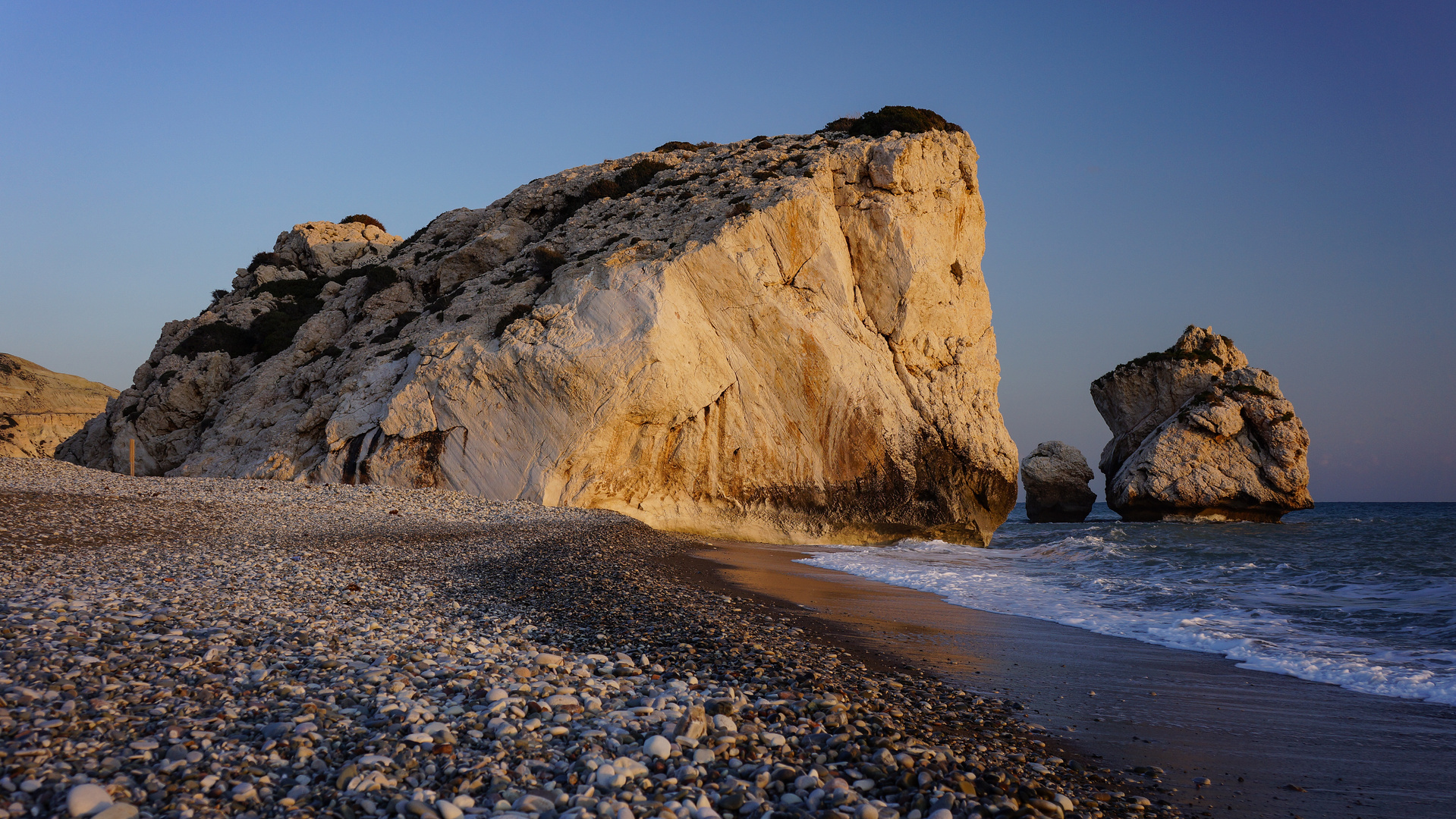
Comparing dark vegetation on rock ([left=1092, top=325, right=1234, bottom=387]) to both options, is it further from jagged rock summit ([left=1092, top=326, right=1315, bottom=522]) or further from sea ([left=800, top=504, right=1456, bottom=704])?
sea ([left=800, top=504, right=1456, bottom=704])

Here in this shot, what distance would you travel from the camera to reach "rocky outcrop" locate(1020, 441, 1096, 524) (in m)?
52.9

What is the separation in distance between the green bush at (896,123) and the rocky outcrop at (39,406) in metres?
49.8

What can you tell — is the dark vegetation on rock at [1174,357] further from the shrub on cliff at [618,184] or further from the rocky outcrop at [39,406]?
the rocky outcrop at [39,406]

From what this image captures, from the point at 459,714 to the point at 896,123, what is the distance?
1195 inches

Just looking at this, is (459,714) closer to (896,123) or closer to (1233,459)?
(896,123)

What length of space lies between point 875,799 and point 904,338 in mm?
24572

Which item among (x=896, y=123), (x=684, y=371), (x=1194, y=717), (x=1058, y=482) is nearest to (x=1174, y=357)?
(x=1058, y=482)

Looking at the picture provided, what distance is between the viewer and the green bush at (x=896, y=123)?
29672 millimetres

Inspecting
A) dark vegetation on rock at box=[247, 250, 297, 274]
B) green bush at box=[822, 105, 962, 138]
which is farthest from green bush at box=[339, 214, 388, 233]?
green bush at box=[822, 105, 962, 138]

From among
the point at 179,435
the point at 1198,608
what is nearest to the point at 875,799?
the point at 1198,608

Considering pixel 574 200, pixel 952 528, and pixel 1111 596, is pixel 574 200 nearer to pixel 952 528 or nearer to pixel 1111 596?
pixel 952 528

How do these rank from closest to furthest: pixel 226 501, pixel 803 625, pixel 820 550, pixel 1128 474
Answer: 1. pixel 803 625
2. pixel 226 501
3. pixel 820 550
4. pixel 1128 474

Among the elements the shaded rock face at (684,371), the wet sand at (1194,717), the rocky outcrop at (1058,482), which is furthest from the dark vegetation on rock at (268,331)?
the rocky outcrop at (1058,482)

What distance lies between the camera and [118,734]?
11.2 ft
